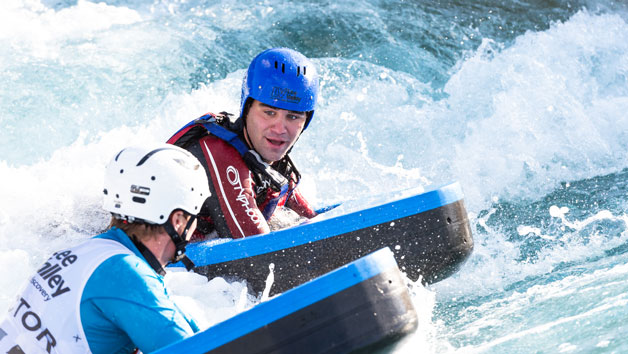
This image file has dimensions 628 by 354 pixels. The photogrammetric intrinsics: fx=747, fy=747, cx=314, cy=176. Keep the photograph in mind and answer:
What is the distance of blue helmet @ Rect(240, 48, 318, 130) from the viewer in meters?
3.55

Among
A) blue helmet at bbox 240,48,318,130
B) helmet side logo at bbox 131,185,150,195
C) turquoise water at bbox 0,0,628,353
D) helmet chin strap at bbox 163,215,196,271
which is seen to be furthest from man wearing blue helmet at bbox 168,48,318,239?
helmet side logo at bbox 131,185,150,195

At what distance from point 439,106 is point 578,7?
362 centimetres

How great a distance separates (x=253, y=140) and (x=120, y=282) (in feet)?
5.34

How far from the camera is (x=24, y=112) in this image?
6.26m

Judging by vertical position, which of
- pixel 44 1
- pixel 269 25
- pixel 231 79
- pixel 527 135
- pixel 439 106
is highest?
pixel 44 1

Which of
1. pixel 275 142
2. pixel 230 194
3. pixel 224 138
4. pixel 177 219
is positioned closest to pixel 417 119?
pixel 275 142

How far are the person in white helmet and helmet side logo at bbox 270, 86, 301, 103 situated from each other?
135cm

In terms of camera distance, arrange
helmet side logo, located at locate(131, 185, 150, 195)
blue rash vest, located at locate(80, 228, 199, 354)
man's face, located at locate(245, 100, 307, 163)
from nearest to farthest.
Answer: blue rash vest, located at locate(80, 228, 199, 354) < helmet side logo, located at locate(131, 185, 150, 195) < man's face, located at locate(245, 100, 307, 163)

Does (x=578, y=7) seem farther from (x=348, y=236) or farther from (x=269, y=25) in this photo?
(x=348, y=236)

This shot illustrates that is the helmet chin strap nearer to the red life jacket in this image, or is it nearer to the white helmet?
the white helmet

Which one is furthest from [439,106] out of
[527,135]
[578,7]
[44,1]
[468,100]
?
[44,1]

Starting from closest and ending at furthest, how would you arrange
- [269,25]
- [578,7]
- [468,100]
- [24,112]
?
1. [24,112]
2. [468,100]
3. [269,25]
4. [578,7]

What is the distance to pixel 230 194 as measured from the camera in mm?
3373

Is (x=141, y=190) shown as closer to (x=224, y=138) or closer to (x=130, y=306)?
(x=130, y=306)
